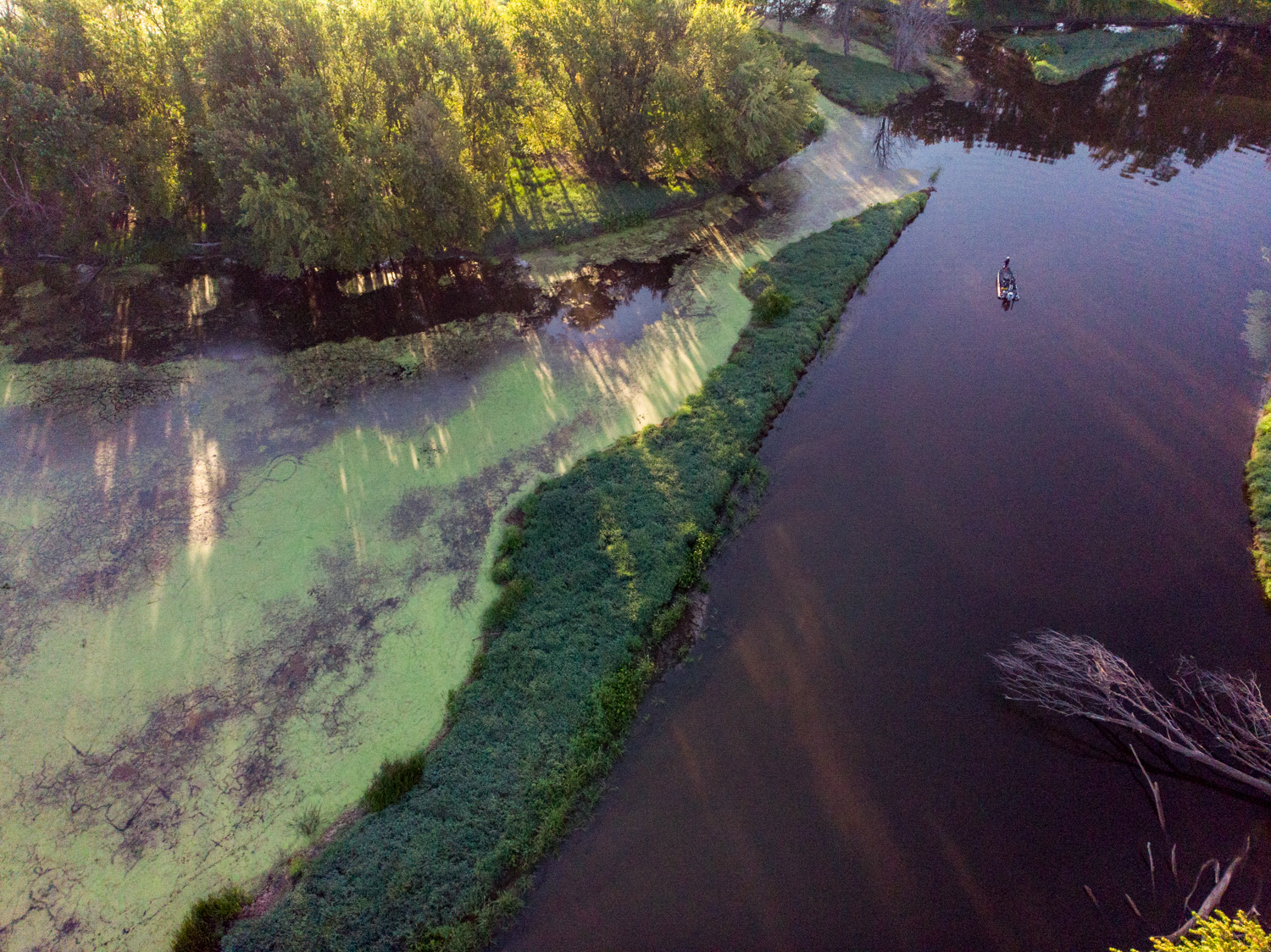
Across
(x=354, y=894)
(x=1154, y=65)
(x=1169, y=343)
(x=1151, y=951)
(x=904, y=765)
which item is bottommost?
(x=1151, y=951)

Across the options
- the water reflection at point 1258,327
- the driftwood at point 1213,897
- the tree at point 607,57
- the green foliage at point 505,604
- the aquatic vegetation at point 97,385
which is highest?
the tree at point 607,57

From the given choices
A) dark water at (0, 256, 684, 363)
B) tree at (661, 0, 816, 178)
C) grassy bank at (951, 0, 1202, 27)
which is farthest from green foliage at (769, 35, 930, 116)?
dark water at (0, 256, 684, 363)

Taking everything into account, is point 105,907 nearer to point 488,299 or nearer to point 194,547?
point 194,547

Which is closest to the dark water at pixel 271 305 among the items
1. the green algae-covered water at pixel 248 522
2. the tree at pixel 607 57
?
the green algae-covered water at pixel 248 522

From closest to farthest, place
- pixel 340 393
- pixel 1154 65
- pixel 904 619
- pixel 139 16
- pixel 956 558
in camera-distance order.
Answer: pixel 904 619 → pixel 956 558 → pixel 340 393 → pixel 139 16 → pixel 1154 65

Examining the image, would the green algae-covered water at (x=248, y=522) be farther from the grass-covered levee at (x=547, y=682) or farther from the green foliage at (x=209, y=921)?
the grass-covered levee at (x=547, y=682)

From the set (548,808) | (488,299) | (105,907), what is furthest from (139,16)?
(548,808)
